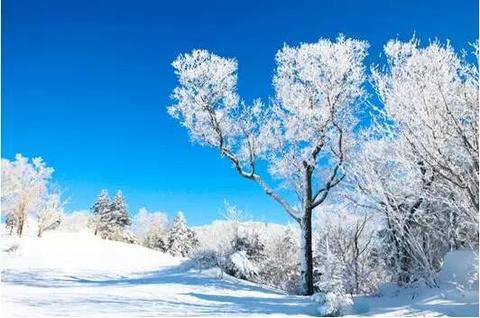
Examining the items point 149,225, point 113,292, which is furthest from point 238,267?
point 149,225

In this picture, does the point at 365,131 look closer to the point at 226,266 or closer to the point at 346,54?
the point at 346,54

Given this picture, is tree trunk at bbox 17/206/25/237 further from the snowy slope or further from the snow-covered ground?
the snow-covered ground

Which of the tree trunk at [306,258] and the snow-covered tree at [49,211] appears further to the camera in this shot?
the snow-covered tree at [49,211]

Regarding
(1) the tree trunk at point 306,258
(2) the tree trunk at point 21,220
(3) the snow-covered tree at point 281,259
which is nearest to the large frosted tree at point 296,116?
(1) the tree trunk at point 306,258

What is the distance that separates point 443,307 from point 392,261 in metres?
6.74

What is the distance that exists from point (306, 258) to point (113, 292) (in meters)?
6.87

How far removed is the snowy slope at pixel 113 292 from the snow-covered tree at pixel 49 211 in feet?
33.1

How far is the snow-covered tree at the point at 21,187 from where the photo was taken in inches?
1279

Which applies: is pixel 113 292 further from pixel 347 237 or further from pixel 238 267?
pixel 347 237

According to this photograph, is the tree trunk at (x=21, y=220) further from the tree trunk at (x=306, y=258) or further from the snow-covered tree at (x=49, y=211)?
the tree trunk at (x=306, y=258)

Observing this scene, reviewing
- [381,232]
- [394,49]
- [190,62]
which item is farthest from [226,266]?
[394,49]

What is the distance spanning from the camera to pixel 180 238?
2119 inches

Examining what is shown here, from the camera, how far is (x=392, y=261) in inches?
613

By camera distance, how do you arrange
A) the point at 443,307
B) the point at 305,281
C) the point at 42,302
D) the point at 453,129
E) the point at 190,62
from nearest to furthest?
the point at 453,129 < the point at 443,307 < the point at 42,302 < the point at 305,281 < the point at 190,62
